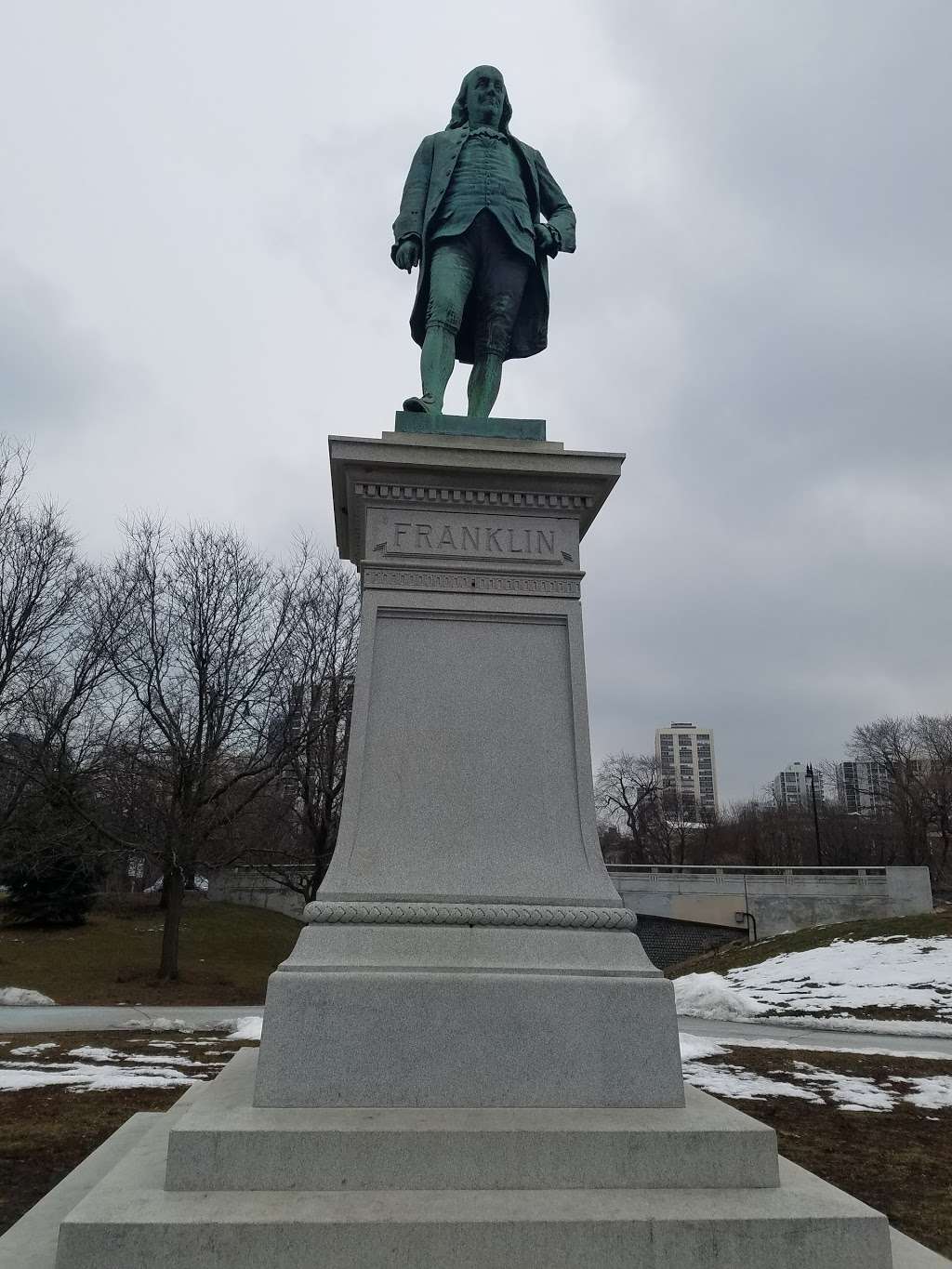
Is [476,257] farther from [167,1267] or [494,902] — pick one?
[167,1267]

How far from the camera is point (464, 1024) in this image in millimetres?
3859

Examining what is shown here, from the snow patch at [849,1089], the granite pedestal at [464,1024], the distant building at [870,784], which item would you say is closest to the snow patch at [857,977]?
the snow patch at [849,1089]

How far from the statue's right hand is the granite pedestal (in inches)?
46.2

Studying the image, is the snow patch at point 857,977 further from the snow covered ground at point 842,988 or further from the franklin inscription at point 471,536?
the franklin inscription at point 471,536

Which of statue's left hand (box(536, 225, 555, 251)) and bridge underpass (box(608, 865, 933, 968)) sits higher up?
statue's left hand (box(536, 225, 555, 251))

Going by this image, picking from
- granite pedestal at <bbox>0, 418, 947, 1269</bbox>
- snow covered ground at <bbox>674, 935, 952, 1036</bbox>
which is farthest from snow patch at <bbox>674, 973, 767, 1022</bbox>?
granite pedestal at <bbox>0, 418, 947, 1269</bbox>

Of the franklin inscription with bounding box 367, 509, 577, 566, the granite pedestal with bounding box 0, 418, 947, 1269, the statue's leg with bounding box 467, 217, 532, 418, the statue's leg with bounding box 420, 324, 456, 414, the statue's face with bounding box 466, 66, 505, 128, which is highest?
the statue's face with bounding box 466, 66, 505, 128

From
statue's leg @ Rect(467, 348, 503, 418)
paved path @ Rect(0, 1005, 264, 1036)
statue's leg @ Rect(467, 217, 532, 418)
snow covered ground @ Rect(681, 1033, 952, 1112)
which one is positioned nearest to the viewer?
statue's leg @ Rect(467, 217, 532, 418)

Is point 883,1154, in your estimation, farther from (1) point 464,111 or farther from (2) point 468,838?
(1) point 464,111

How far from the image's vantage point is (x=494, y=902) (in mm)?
4312

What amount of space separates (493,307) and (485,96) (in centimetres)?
146

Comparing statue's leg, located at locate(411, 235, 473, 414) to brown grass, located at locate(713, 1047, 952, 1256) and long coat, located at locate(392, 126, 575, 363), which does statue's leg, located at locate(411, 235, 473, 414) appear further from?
brown grass, located at locate(713, 1047, 952, 1256)

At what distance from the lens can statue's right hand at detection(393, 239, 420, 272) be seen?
5816 mm

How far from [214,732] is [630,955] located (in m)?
21.2
